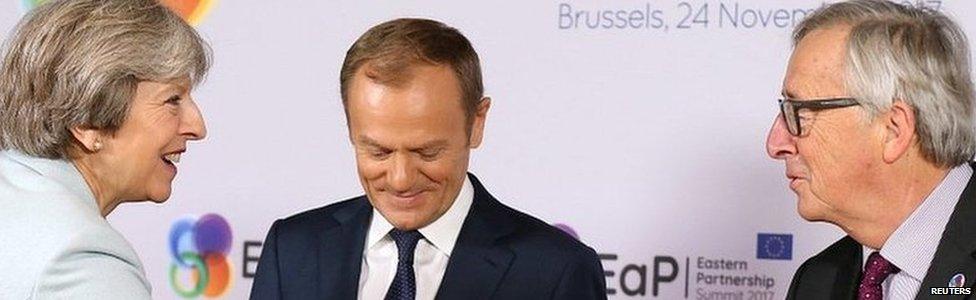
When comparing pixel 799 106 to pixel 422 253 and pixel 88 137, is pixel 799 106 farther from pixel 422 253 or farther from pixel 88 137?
pixel 88 137

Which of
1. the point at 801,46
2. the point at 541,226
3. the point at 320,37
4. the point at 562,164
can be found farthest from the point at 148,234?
the point at 801,46

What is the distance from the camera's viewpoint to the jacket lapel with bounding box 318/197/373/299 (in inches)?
100.0

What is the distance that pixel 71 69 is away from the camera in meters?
1.99

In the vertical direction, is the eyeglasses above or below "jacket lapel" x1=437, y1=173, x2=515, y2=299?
above

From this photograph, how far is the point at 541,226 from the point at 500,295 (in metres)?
0.14

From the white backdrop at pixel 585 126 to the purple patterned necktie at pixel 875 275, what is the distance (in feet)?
2.08

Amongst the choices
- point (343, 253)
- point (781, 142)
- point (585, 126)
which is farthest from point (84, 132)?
point (585, 126)

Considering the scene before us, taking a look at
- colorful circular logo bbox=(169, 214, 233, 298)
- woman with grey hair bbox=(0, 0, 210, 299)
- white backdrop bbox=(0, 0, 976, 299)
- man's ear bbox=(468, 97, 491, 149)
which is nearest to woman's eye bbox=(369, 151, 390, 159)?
man's ear bbox=(468, 97, 491, 149)

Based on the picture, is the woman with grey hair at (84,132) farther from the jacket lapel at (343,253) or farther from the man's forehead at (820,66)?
the man's forehead at (820,66)

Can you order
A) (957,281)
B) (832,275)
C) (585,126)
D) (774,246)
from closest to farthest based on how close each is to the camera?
(957,281)
(832,275)
(774,246)
(585,126)

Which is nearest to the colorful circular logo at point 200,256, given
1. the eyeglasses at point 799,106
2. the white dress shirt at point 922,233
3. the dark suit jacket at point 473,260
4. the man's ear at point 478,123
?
the dark suit jacket at point 473,260

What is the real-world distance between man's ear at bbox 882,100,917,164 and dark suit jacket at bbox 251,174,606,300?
549 mm

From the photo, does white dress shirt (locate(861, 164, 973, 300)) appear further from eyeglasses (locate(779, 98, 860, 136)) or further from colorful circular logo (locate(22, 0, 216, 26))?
colorful circular logo (locate(22, 0, 216, 26))

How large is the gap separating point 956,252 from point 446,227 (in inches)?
30.4
